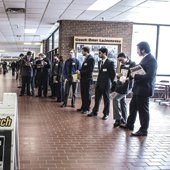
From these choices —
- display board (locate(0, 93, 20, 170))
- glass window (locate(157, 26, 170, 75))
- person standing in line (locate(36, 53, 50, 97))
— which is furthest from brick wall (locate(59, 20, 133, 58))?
display board (locate(0, 93, 20, 170))

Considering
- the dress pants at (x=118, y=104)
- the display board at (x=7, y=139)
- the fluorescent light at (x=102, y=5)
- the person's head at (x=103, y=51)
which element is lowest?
the dress pants at (x=118, y=104)

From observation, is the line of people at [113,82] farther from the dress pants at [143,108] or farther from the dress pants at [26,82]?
the dress pants at [26,82]

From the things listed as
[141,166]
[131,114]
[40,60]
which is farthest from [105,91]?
[40,60]

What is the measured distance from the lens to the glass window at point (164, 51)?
1123cm

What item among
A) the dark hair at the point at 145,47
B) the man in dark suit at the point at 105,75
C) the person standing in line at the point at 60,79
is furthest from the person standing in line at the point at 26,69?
the dark hair at the point at 145,47

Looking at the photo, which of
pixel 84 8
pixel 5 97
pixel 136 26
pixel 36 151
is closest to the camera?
pixel 5 97

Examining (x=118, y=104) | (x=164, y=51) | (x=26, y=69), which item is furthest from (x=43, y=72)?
(x=118, y=104)

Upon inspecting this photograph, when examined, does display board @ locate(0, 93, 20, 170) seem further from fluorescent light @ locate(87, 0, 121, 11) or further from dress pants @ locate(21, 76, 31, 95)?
dress pants @ locate(21, 76, 31, 95)

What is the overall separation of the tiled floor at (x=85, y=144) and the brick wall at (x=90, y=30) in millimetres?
→ 4048

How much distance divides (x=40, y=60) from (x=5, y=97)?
813 centimetres

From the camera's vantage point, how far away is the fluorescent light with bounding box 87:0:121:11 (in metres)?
7.53

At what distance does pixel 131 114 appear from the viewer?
5637 mm

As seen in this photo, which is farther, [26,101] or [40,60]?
[40,60]

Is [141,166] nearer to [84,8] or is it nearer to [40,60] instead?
[84,8]
